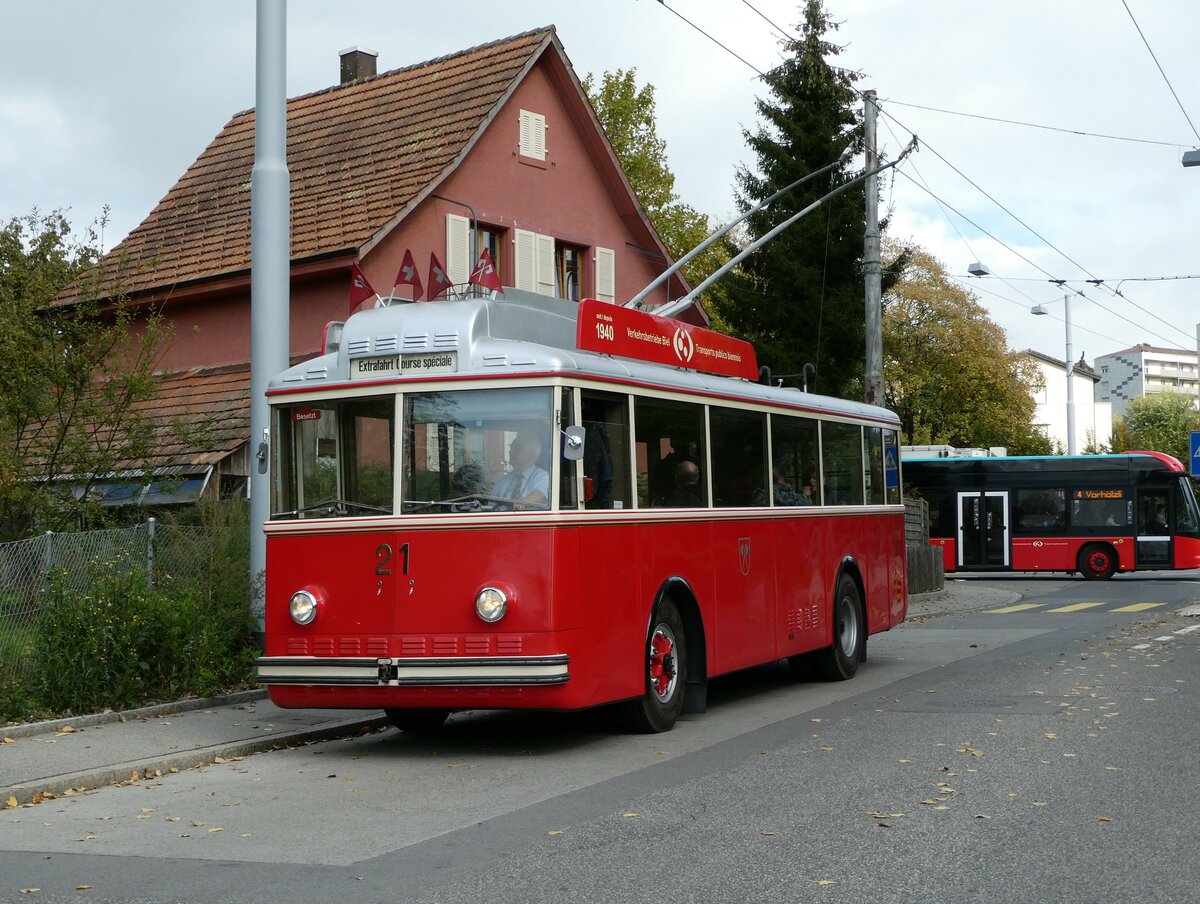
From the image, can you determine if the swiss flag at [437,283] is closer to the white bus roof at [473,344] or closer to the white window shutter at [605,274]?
the white bus roof at [473,344]

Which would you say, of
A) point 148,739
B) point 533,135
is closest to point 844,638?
point 148,739

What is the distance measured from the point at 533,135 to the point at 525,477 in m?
17.6

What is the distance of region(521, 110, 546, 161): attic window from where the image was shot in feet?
87.4

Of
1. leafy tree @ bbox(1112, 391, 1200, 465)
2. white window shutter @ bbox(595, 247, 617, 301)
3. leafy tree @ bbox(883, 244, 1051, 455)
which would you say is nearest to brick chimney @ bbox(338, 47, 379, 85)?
white window shutter @ bbox(595, 247, 617, 301)

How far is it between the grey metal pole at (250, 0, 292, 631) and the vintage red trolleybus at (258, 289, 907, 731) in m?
2.79

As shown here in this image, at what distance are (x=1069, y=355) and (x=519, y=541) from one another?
49648 mm

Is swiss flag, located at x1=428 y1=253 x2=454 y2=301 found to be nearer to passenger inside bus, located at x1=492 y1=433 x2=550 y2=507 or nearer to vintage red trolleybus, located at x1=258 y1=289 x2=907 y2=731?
vintage red trolleybus, located at x1=258 y1=289 x2=907 y2=731

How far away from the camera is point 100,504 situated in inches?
645

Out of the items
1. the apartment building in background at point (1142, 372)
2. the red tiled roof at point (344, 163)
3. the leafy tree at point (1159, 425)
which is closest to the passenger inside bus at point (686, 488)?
the red tiled roof at point (344, 163)

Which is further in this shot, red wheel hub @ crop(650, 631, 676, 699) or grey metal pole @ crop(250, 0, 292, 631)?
grey metal pole @ crop(250, 0, 292, 631)

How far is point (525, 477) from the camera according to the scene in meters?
10.2

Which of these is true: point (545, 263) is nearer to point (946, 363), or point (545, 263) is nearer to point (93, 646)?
point (93, 646)

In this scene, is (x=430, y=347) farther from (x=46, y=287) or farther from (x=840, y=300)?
(x=840, y=300)

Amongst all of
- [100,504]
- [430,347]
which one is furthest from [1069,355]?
[430,347]
